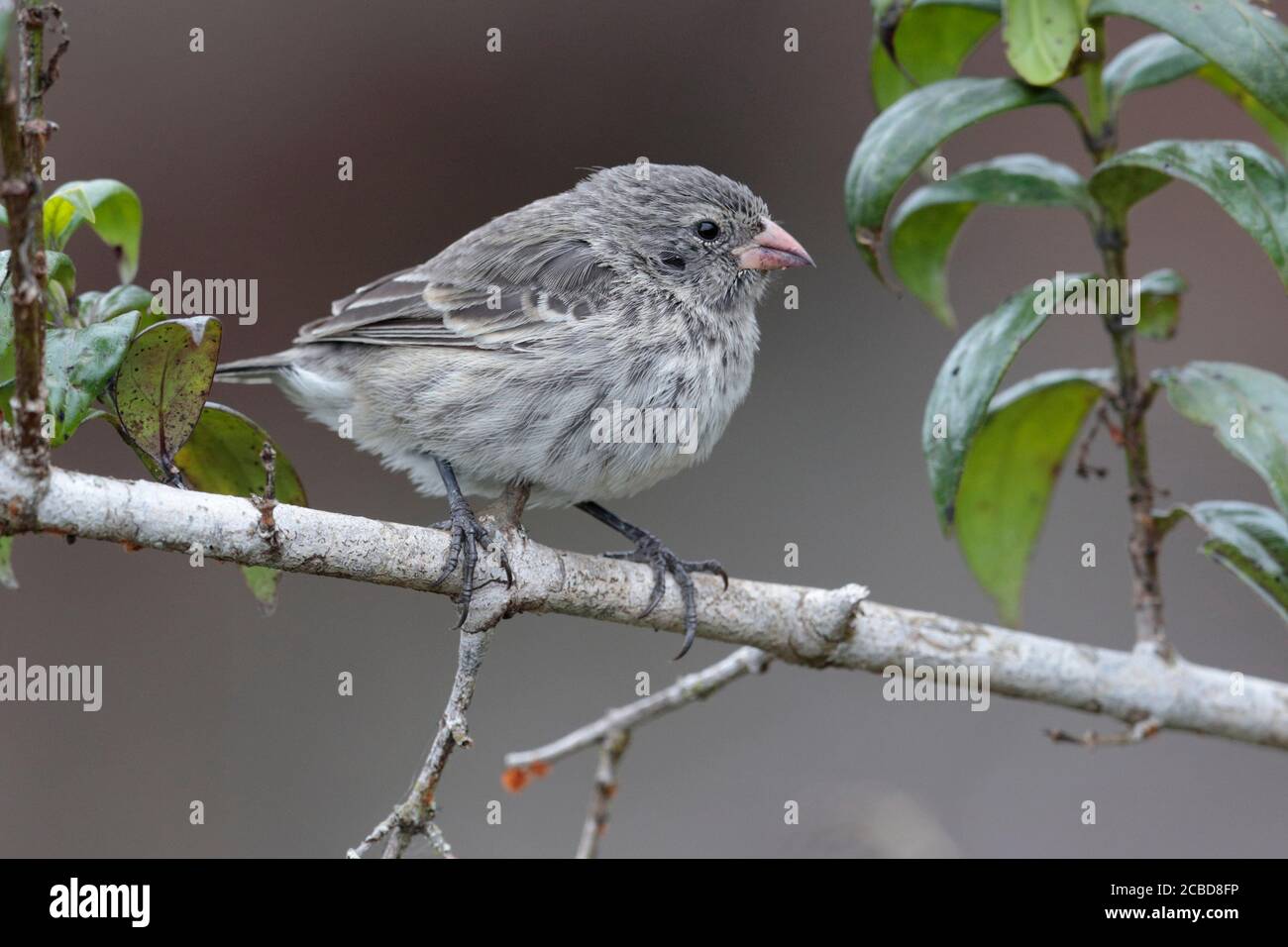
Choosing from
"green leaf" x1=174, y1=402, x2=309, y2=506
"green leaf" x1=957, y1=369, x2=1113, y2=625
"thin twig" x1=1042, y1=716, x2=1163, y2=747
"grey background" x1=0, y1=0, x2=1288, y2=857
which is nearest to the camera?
"thin twig" x1=1042, y1=716, x2=1163, y2=747

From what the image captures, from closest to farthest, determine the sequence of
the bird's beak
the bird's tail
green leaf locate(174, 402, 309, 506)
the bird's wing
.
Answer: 1. green leaf locate(174, 402, 309, 506)
2. the bird's wing
3. the bird's tail
4. the bird's beak

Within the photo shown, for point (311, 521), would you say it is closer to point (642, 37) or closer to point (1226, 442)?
point (1226, 442)

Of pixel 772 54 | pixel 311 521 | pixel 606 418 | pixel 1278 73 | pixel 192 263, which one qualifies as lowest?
pixel 311 521

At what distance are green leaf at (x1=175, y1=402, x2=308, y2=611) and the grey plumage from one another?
583 mm

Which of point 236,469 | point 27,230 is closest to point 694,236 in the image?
point 236,469

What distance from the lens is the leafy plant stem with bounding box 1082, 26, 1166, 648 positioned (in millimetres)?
3262

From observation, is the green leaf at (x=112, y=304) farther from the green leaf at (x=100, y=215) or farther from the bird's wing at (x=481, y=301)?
the bird's wing at (x=481, y=301)

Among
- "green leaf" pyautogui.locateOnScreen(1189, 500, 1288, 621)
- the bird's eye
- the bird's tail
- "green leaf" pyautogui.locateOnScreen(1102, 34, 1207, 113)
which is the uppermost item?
"green leaf" pyautogui.locateOnScreen(1102, 34, 1207, 113)

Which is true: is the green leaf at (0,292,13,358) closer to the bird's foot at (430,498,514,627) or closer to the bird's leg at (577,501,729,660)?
the bird's foot at (430,498,514,627)

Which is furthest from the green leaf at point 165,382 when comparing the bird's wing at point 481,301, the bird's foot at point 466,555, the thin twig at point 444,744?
the bird's wing at point 481,301

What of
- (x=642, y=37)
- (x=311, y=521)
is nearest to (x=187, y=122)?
(x=642, y=37)

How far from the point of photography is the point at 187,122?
643 centimetres

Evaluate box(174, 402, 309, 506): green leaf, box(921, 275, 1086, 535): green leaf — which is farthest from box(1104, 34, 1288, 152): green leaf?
box(174, 402, 309, 506): green leaf

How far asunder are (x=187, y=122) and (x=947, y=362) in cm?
460
